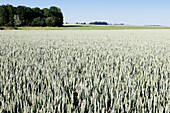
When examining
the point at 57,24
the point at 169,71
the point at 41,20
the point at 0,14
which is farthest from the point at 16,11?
the point at 169,71

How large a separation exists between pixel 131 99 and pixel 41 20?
6661 centimetres

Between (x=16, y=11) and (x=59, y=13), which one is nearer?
(x=16, y=11)

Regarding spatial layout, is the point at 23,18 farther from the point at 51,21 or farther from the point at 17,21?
the point at 51,21

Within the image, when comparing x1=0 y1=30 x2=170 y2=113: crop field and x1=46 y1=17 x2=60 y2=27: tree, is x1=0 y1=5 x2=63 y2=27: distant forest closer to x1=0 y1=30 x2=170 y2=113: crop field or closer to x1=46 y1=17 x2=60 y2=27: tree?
x1=46 y1=17 x2=60 y2=27: tree

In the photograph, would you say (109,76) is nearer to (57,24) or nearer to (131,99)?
(131,99)

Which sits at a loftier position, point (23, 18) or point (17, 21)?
point (23, 18)

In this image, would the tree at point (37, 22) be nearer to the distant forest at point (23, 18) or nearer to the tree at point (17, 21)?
the distant forest at point (23, 18)

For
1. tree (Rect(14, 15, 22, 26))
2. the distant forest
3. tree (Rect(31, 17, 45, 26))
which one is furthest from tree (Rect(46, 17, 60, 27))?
tree (Rect(14, 15, 22, 26))

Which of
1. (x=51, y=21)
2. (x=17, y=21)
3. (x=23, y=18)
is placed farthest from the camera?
(x=23, y=18)

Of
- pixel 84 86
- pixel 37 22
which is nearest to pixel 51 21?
pixel 37 22

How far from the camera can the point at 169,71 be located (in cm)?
391

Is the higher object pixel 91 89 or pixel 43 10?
pixel 43 10

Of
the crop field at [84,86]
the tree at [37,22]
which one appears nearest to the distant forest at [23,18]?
the tree at [37,22]

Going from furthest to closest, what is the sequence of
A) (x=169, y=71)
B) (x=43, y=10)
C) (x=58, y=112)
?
1. (x=43, y=10)
2. (x=169, y=71)
3. (x=58, y=112)
